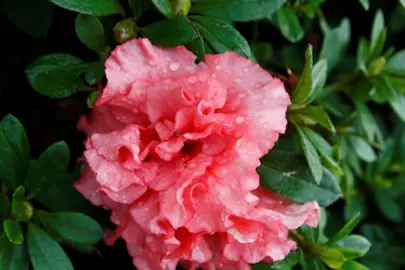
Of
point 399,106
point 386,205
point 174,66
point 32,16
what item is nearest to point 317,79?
point 174,66

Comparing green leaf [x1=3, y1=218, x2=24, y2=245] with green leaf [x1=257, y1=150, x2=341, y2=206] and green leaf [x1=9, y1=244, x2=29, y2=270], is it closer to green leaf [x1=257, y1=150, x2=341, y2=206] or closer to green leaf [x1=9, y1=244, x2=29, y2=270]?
green leaf [x1=9, y1=244, x2=29, y2=270]

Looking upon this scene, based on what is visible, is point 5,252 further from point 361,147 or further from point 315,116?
point 361,147

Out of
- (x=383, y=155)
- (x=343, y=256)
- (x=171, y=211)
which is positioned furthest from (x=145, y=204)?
(x=383, y=155)

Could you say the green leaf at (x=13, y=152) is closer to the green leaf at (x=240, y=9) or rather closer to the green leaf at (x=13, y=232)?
the green leaf at (x=13, y=232)

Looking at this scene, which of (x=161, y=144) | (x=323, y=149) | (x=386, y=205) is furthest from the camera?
(x=386, y=205)

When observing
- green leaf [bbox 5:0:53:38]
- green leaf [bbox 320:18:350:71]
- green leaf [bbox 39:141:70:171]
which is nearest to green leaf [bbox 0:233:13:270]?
green leaf [bbox 39:141:70:171]

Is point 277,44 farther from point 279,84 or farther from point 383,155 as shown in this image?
point 279,84
